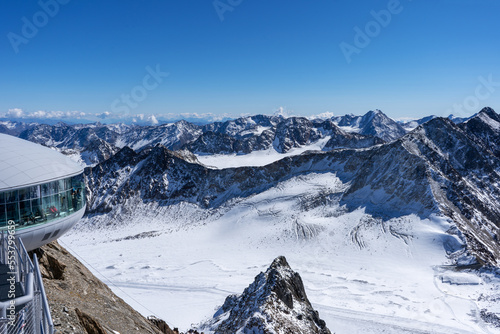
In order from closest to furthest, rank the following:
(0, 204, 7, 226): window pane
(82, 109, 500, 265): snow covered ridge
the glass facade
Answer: (0, 204, 7, 226): window pane < the glass facade < (82, 109, 500, 265): snow covered ridge

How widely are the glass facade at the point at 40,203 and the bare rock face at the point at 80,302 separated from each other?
3.92 metres

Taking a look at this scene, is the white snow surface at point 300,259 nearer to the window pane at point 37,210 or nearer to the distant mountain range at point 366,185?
the distant mountain range at point 366,185

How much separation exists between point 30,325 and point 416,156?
9606 centimetres

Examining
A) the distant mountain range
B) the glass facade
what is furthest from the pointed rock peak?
the glass facade

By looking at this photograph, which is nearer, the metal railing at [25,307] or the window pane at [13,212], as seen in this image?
the metal railing at [25,307]

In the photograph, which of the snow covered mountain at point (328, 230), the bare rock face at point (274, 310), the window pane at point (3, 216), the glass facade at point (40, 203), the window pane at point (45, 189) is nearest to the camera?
the window pane at point (3, 216)

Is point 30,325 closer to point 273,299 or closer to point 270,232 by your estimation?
point 273,299

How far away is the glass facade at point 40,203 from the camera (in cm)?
1123

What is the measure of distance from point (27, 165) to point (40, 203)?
180 cm

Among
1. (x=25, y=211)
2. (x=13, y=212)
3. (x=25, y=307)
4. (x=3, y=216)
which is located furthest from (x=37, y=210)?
(x=25, y=307)

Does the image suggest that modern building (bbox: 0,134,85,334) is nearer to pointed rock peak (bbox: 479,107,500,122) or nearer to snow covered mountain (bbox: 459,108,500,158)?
snow covered mountain (bbox: 459,108,500,158)

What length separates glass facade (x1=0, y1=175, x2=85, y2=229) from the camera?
11.2 meters

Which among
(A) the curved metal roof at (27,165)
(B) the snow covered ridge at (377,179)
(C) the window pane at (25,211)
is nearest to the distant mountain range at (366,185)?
(B) the snow covered ridge at (377,179)

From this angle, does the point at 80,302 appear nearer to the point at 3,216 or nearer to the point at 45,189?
the point at 3,216
